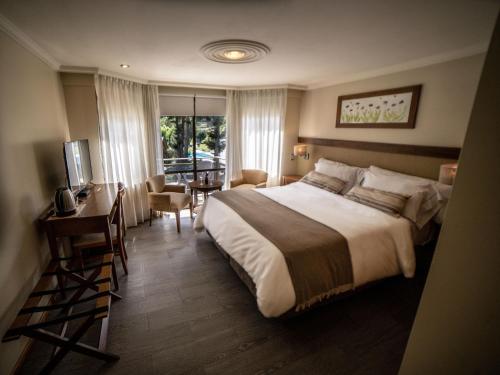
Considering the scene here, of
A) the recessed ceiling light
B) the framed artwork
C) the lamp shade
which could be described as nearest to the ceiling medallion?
the recessed ceiling light

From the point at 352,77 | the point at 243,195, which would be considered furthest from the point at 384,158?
the point at 243,195

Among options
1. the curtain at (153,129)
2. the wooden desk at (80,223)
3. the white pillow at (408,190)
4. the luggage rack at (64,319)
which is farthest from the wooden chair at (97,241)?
the white pillow at (408,190)

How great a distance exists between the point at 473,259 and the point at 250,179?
13.1 feet

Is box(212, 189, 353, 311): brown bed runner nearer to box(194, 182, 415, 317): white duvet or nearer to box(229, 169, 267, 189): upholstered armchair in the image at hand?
box(194, 182, 415, 317): white duvet

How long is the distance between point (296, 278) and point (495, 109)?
1.52m

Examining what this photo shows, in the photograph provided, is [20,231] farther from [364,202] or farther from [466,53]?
[466,53]

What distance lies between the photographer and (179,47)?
227 cm

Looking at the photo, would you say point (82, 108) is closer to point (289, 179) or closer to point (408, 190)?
point (289, 179)

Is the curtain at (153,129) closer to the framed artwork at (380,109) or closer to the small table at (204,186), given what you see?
the small table at (204,186)

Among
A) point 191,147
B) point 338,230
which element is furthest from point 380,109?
point 191,147

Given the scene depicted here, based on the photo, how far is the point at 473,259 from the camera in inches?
26.0

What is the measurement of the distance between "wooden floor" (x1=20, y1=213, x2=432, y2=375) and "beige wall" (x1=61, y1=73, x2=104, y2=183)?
81.9 inches

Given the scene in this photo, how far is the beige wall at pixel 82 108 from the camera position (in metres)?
3.12

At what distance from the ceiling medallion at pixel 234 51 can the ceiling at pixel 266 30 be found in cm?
9
